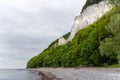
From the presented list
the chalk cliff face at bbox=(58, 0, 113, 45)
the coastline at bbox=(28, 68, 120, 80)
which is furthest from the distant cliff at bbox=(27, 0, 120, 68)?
the coastline at bbox=(28, 68, 120, 80)

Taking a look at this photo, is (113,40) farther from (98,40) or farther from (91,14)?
(91,14)

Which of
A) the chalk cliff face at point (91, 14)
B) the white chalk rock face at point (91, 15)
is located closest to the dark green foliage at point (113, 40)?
the chalk cliff face at point (91, 14)

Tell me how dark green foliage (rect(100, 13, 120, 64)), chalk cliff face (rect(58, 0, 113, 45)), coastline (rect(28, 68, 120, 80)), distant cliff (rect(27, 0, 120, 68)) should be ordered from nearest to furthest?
1. coastline (rect(28, 68, 120, 80))
2. dark green foliage (rect(100, 13, 120, 64))
3. distant cliff (rect(27, 0, 120, 68))
4. chalk cliff face (rect(58, 0, 113, 45))

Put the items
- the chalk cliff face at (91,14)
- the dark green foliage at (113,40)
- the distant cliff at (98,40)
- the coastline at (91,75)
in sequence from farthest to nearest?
the chalk cliff face at (91,14) < the distant cliff at (98,40) < the dark green foliage at (113,40) < the coastline at (91,75)

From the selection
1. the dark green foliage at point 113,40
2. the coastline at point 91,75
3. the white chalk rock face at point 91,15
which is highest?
the white chalk rock face at point 91,15

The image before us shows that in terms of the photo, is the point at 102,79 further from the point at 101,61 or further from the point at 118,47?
the point at 101,61

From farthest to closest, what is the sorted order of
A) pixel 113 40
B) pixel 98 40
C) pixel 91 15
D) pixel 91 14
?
1. pixel 91 15
2. pixel 91 14
3. pixel 98 40
4. pixel 113 40

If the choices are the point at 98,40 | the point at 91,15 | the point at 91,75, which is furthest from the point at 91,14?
the point at 91,75

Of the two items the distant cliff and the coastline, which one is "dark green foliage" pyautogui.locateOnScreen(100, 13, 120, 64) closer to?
the distant cliff

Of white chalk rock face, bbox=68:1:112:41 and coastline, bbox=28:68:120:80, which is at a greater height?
white chalk rock face, bbox=68:1:112:41

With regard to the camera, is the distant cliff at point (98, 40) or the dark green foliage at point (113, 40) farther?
the distant cliff at point (98, 40)

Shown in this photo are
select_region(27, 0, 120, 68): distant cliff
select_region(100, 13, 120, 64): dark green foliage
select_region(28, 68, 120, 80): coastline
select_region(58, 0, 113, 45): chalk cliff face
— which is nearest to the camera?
select_region(28, 68, 120, 80): coastline

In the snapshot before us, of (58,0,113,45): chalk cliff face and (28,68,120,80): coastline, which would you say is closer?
(28,68,120,80): coastline

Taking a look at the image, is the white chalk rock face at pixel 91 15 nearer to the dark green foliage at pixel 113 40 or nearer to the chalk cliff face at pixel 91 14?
the chalk cliff face at pixel 91 14
